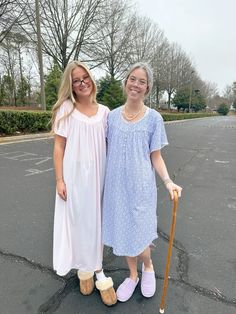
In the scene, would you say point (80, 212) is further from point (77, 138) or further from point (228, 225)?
point (228, 225)

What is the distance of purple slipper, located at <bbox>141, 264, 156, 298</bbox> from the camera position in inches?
88.0

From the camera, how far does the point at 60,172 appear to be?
2.03 m

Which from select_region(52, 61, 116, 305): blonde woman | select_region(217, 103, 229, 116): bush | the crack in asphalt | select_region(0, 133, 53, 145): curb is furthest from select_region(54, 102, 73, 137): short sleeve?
select_region(217, 103, 229, 116): bush

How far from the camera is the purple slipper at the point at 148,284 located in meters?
2.24

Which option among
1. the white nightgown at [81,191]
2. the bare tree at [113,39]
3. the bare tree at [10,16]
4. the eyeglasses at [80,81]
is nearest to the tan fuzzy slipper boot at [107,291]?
the white nightgown at [81,191]

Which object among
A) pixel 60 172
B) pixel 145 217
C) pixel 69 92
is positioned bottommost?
pixel 145 217

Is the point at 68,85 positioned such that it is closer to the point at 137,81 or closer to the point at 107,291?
the point at 137,81

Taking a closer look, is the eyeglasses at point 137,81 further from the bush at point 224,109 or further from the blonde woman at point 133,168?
the bush at point 224,109

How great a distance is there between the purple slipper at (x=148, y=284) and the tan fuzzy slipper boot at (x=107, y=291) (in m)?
0.26

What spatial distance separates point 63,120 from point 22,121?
11298mm

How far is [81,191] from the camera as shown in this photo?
2.01 metres

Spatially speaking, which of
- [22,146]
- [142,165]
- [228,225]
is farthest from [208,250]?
[22,146]

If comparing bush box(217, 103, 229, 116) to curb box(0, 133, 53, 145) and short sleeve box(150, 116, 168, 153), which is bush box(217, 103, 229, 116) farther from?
short sleeve box(150, 116, 168, 153)

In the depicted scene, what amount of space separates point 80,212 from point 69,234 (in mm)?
204
